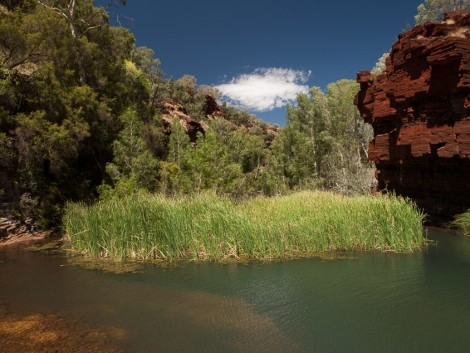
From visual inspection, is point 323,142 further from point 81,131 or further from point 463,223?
point 81,131

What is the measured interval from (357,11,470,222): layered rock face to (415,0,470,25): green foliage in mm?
Answer: 22871

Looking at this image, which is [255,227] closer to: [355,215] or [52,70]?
[355,215]

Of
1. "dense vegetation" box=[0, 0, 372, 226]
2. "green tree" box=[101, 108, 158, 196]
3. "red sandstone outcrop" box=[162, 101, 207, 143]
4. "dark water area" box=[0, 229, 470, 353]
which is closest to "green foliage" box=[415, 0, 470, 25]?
"dense vegetation" box=[0, 0, 372, 226]

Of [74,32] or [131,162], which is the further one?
[74,32]

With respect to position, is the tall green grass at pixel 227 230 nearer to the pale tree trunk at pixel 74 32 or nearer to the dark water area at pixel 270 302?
the dark water area at pixel 270 302

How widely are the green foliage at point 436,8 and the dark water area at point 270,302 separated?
127 ft

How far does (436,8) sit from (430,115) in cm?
3013

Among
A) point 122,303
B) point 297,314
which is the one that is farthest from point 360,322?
point 122,303

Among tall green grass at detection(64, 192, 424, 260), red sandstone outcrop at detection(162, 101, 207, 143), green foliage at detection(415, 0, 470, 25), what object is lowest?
tall green grass at detection(64, 192, 424, 260)

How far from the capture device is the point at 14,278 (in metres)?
10.6

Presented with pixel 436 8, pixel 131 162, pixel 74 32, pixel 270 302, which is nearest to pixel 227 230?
pixel 270 302

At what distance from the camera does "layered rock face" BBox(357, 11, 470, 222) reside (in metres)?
18.2

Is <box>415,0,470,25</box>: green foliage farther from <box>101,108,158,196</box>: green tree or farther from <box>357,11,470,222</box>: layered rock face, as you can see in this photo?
<box>101,108,158,196</box>: green tree

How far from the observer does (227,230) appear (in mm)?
12477
